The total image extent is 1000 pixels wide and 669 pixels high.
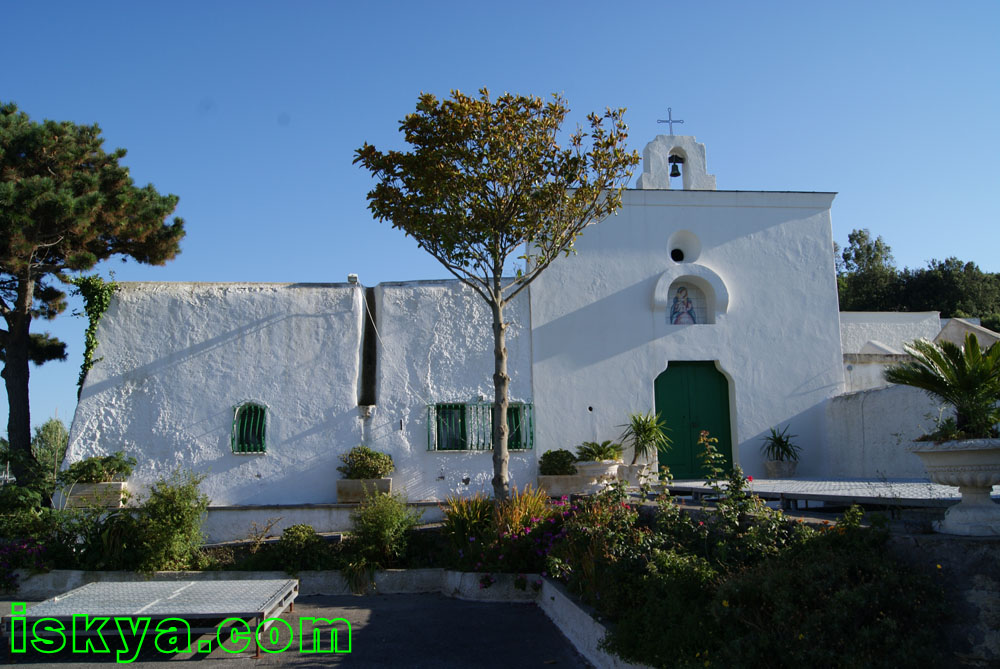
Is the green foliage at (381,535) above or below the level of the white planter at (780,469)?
below

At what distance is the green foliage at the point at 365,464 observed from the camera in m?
12.8

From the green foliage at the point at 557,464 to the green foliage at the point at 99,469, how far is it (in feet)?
23.6

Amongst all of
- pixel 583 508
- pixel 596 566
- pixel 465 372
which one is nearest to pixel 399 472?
pixel 465 372

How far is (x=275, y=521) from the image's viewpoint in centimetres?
1216

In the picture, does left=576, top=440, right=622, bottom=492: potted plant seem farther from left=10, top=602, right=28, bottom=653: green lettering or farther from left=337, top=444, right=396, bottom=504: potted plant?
left=10, top=602, right=28, bottom=653: green lettering

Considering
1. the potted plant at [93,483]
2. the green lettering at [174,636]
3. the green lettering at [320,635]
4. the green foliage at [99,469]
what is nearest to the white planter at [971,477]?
the green lettering at [320,635]

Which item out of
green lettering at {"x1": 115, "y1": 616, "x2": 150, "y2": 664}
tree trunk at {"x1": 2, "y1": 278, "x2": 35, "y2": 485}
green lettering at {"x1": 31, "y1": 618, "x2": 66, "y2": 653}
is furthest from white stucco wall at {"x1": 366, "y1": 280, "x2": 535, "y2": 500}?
tree trunk at {"x1": 2, "y1": 278, "x2": 35, "y2": 485}

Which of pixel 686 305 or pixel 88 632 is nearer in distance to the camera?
pixel 88 632

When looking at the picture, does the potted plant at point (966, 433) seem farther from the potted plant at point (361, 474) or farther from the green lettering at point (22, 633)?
the potted plant at point (361, 474)

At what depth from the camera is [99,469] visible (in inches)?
495

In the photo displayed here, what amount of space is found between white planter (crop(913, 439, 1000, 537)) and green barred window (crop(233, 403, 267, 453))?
35.6 ft

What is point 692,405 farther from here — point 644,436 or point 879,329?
point 879,329

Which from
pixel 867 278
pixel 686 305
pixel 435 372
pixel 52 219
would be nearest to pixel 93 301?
pixel 52 219

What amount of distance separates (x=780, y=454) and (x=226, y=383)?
10.4 meters
